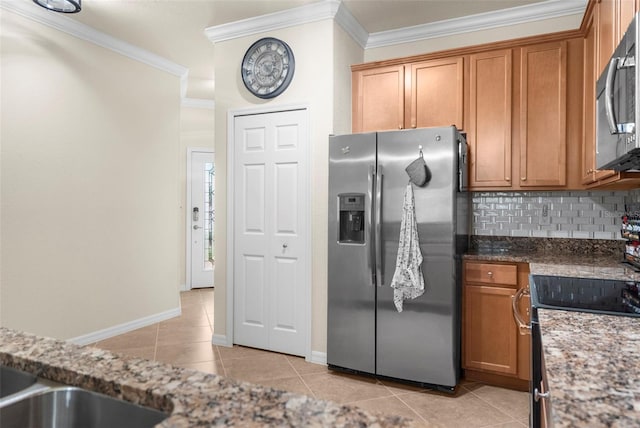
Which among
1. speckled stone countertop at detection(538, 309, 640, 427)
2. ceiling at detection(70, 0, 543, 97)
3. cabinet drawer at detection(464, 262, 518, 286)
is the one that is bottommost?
cabinet drawer at detection(464, 262, 518, 286)

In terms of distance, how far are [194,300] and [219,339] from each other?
6.36 feet

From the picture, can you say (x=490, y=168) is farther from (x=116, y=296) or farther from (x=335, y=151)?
(x=116, y=296)

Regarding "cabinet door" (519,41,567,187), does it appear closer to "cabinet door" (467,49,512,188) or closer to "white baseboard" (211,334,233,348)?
"cabinet door" (467,49,512,188)

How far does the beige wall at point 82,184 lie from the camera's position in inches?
124

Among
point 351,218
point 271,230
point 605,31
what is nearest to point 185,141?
point 271,230

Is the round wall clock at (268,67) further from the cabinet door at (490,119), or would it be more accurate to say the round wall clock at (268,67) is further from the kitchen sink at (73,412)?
the kitchen sink at (73,412)

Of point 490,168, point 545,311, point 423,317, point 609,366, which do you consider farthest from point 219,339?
point 609,366

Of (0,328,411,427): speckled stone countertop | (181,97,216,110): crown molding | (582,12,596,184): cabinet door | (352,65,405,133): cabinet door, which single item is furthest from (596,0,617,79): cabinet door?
(181,97,216,110): crown molding

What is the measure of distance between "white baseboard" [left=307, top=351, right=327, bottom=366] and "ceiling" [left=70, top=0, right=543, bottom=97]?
274 cm

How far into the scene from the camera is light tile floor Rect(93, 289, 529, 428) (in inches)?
98.0

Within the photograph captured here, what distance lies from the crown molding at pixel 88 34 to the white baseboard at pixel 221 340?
9.31 ft

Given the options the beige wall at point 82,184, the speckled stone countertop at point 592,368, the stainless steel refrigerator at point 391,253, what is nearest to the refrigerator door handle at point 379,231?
the stainless steel refrigerator at point 391,253

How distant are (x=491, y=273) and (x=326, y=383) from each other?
1376mm

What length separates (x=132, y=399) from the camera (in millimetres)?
731
